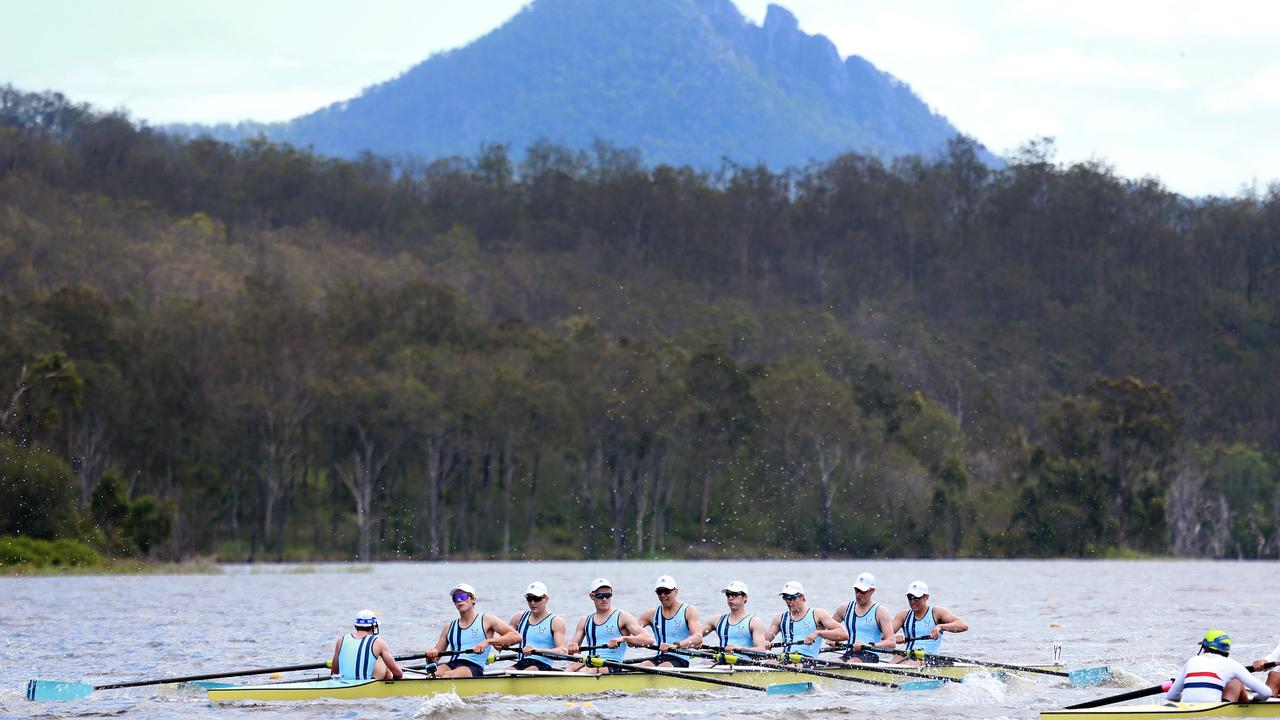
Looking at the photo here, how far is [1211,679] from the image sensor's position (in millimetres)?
18219

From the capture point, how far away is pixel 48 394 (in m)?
65.9

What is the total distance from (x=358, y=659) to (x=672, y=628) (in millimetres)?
4485

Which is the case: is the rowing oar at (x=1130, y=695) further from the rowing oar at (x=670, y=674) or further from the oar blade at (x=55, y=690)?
the oar blade at (x=55, y=690)

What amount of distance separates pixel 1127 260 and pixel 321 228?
57.2 m

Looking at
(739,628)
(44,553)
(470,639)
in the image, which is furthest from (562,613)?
(44,553)

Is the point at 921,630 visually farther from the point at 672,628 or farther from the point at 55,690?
the point at 55,690

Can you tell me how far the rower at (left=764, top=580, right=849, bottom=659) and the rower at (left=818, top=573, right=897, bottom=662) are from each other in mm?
139

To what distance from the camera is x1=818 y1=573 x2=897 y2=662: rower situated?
922 inches

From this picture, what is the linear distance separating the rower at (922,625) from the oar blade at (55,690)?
34.3ft

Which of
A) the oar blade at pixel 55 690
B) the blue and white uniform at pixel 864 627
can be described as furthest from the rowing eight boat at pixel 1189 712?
the oar blade at pixel 55 690

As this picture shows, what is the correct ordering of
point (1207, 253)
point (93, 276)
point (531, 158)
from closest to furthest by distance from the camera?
1. point (93, 276)
2. point (1207, 253)
3. point (531, 158)

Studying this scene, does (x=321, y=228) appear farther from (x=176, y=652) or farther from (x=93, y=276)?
(x=176, y=652)

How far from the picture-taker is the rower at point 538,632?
71.7 ft

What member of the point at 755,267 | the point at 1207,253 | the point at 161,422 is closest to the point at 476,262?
the point at 755,267
